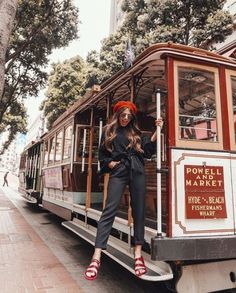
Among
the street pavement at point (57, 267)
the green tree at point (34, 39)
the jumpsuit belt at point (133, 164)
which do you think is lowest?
the street pavement at point (57, 267)

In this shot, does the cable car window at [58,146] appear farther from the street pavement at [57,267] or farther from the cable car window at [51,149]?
the street pavement at [57,267]

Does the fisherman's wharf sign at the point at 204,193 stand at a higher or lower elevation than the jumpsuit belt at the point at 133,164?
lower

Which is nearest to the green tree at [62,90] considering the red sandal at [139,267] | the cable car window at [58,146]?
the cable car window at [58,146]

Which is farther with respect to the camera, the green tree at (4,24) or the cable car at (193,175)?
the green tree at (4,24)

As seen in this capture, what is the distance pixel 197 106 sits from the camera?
396 cm

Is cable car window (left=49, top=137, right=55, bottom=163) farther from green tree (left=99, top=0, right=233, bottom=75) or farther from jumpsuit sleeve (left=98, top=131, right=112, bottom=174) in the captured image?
green tree (left=99, top=0, right=233, bottom=75)

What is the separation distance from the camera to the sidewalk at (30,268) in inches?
157

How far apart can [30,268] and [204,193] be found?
3.06 meters

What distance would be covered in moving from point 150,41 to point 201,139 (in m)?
10.3

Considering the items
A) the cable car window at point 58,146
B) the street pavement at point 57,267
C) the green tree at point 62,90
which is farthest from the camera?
the green tree at point 62,90

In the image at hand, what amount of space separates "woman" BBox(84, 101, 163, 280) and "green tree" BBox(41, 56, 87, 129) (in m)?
18.0

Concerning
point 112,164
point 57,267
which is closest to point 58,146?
point 57,267

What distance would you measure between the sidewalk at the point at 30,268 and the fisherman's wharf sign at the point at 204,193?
75.5 inches

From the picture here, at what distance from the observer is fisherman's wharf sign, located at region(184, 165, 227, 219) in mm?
3172
